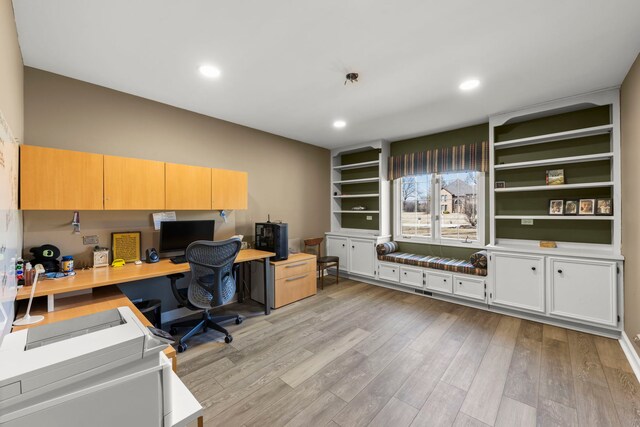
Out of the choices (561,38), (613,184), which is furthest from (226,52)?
(613,184)

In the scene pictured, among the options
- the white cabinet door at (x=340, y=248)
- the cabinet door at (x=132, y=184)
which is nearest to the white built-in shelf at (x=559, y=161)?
the white cabinet door at (x=340, y=248)

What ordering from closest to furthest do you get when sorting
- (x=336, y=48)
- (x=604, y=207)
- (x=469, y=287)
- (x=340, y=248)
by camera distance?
(x=336, y=48), (x=604, y=207), (x=469, y=287), (x=340, y=248)

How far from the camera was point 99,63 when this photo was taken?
90.7 inches

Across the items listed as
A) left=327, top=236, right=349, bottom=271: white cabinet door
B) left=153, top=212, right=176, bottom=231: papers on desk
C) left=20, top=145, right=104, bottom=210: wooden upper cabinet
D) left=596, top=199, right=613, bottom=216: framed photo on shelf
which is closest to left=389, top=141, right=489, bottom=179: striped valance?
left=596, top=199, right=613, bottom=216: framed photo on shelf

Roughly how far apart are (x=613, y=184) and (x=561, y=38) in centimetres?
176

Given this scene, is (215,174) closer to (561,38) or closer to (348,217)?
(348,217)

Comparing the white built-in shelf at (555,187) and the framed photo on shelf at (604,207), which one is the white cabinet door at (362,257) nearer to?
the white built-in shelf at (555,187)

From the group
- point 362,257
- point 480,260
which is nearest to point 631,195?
point 480,260

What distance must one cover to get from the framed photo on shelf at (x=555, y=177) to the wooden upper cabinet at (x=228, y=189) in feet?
12.6

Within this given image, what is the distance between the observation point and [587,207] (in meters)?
3.00

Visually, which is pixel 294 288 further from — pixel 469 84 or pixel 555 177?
pixel 555 177

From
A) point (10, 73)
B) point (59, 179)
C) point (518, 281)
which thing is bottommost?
point (518, 281)

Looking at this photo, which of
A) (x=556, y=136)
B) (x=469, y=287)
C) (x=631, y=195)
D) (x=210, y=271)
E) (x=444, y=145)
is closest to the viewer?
(x=631, y=195)

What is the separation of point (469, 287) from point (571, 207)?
149 centimetres
